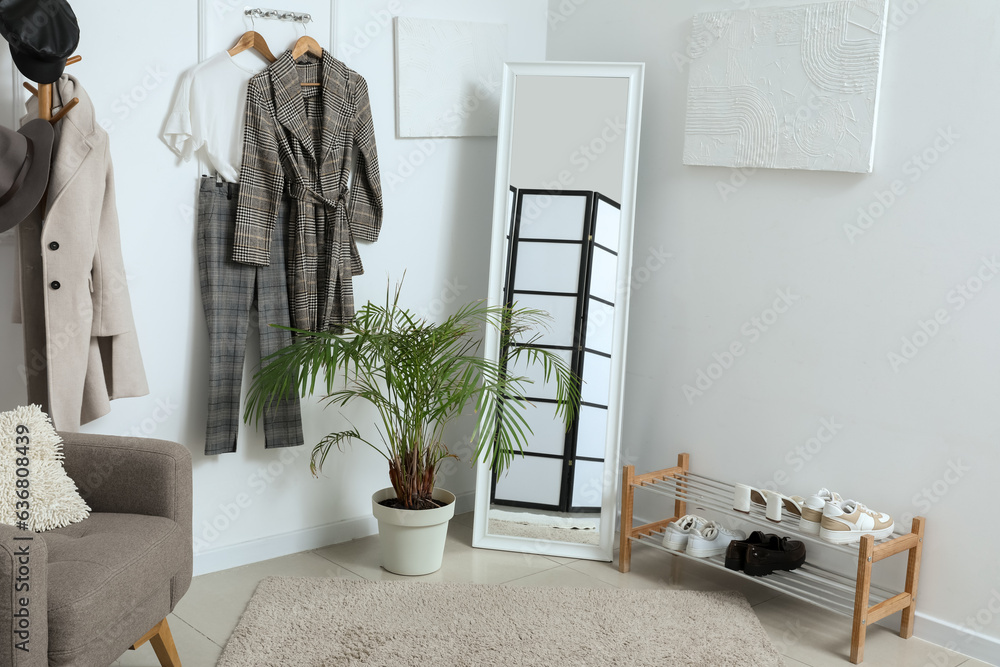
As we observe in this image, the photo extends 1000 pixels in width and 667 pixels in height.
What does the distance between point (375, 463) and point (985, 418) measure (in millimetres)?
2046

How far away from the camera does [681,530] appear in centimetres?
285

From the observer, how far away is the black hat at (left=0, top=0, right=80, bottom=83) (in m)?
2.01

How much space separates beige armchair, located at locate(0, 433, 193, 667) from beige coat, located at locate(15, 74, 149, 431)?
23cm

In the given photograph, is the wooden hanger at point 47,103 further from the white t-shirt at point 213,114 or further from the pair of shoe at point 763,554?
the pair of shoe at point 763,554

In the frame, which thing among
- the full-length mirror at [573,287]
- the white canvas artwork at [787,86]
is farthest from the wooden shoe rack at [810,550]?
the white canvas artwork at [787,86]

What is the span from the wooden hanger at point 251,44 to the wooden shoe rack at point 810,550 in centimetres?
183

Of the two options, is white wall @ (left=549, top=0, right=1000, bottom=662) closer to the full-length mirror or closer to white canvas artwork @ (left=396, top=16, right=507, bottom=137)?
the full-length mirror

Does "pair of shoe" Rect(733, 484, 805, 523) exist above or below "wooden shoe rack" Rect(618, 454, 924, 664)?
above

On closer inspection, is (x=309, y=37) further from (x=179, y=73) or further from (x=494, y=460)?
(x=494, y=460)

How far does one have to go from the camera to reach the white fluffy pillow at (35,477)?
1.86m

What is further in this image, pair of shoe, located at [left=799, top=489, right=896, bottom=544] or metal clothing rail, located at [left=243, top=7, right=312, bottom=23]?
metal clothing rail, located at [left=243, top=7, right=312, bottom=23]

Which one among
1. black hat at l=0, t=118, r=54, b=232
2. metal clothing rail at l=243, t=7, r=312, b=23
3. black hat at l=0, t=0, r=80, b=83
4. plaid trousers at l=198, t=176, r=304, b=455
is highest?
metal clothing rail at l=243, t=7, r=312, b=23

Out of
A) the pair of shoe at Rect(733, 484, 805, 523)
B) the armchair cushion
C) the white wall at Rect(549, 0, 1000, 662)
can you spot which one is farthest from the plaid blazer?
the pair of shoe at Rect(733, 484, 805, 523)

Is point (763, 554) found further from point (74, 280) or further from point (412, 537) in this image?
point (74, 280)
